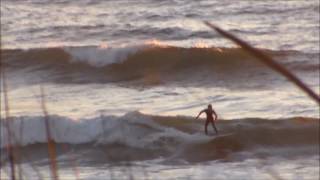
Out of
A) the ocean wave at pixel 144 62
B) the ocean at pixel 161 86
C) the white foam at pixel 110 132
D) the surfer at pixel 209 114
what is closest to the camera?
the ocean at pixel 161 86

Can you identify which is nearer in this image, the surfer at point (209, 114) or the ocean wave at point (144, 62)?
the surfer at point (209, 114)

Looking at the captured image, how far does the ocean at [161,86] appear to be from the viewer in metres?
10.6

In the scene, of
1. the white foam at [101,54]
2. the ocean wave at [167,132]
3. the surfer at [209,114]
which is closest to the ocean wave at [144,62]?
the white foam at [101,54]

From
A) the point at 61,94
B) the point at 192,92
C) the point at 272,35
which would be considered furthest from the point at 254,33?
the point at 61,94

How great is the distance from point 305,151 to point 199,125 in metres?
2.02

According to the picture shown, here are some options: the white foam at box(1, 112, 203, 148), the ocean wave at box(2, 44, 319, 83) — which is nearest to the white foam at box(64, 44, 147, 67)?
the ocean wave at box(2, 44, 319, 83)

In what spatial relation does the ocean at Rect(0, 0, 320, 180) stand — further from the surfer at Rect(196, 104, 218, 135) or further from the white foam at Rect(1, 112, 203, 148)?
the surfer at Rect(196, 104, 218, 135)

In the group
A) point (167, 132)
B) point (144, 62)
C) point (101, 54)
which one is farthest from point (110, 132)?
point (101, 54)

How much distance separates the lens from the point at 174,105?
13805mm

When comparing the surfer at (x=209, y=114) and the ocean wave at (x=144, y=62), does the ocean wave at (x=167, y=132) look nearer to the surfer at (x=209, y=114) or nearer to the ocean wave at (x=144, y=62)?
the surfer at (x=209, y=114)

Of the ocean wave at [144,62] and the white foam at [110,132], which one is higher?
the ocean wave at [144,62]

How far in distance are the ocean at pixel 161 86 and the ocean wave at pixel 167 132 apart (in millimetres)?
17

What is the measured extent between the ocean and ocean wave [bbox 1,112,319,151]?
0.06 ft

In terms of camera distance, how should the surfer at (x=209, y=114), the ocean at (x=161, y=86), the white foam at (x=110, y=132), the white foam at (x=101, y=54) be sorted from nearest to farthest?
the ocean at (x=161, y=86) → the surfer at (x=209, y=114) → the white foam at (x=110, y=132) → the white foam at (x=101, y=54)
